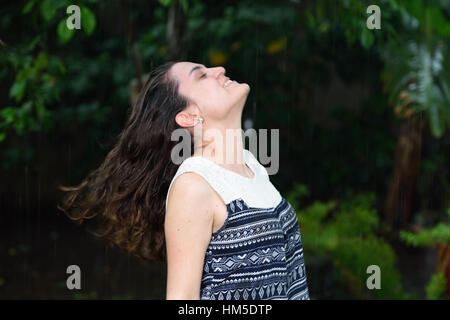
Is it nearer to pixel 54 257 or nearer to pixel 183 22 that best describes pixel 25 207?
pixel 54 257

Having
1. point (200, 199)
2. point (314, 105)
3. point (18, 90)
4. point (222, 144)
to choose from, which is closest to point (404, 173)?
point (314, 105)

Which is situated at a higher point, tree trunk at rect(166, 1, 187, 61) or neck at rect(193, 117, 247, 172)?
tree trunk at rect(166, 1, 187, 61)

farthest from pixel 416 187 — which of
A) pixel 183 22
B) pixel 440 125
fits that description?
pixel 183 22

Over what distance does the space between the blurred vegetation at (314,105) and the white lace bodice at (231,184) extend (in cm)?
332

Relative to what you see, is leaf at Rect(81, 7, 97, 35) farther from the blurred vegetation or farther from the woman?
the blurred vegetation

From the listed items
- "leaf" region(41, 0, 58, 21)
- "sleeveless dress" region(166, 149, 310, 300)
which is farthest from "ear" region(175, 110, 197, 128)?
"leaf" region(41, 0, 58, 21)

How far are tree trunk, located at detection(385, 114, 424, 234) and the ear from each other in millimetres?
5640

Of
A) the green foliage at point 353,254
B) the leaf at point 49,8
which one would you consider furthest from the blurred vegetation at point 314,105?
the leaf at point 49,8

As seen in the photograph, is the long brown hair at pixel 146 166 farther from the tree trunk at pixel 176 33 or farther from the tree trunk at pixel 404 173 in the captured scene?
the tree trunk at pixel 404 173

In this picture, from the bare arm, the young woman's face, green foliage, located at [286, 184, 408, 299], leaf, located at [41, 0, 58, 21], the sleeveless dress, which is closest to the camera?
the bare arm

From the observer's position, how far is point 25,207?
944 centimetres

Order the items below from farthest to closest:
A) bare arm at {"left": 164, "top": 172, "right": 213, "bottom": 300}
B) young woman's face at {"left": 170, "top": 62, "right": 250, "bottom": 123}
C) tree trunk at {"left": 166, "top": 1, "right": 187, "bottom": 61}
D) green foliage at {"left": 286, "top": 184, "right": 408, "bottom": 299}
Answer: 1. green foliage at {"left": 286, "top": 184, "right": 408, "bottom": 299}
2. tree trunk at {"left": 166, "top": 1, "right": 187, "bottom": 61}
3. young woman's face at {"left": 170, "top": 62, "right": 250, "bottom": 123}
4. bare arm at {"left": 164, "top": 172, "right": 213, "bottom": 300}

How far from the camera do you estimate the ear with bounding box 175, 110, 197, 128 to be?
2135mm
